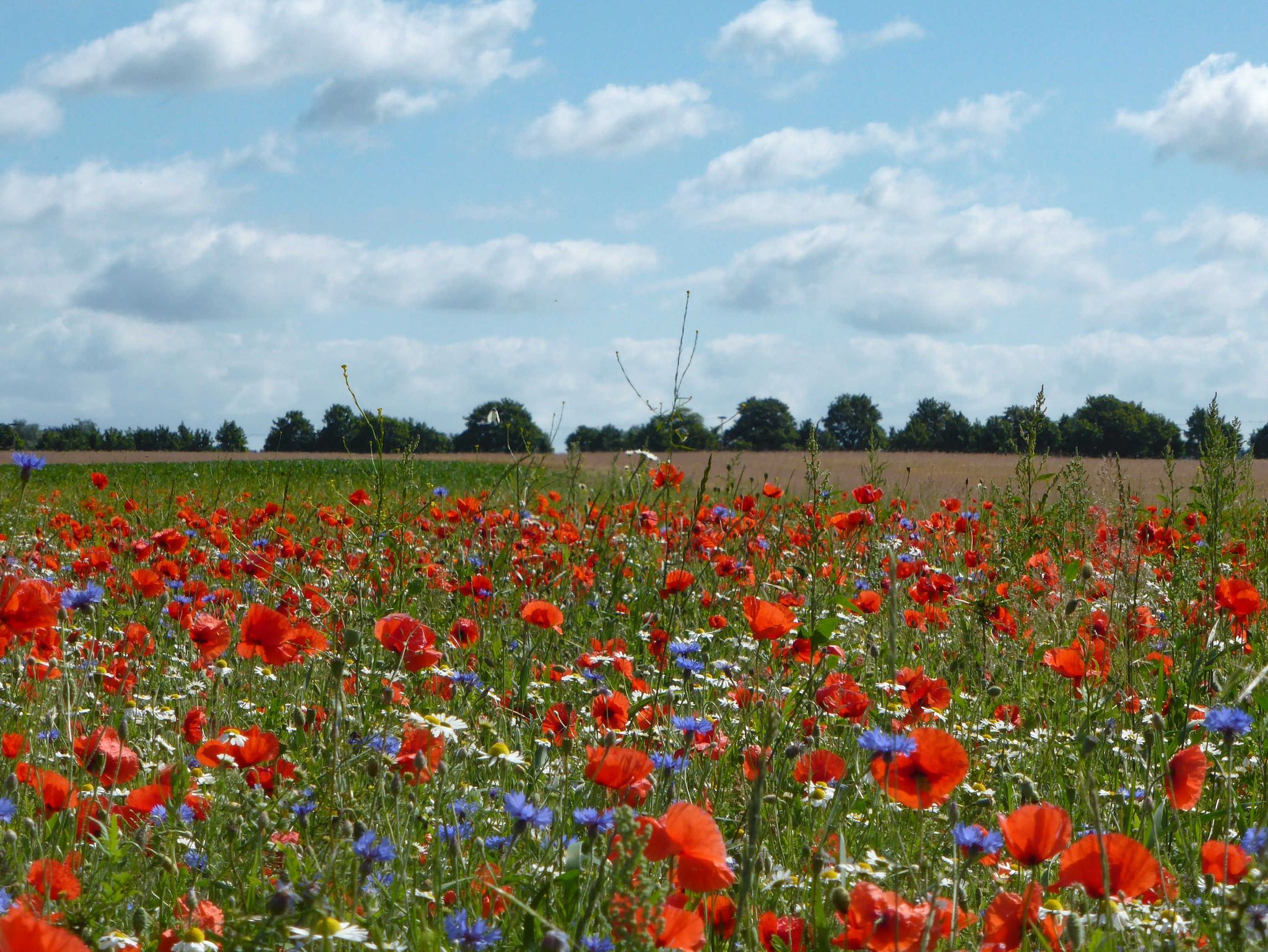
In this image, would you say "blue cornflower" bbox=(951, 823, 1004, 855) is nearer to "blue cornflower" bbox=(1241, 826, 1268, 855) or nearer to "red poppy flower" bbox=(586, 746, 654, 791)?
"blue cornflower" bbox=(1241, 826, 1268, 855)

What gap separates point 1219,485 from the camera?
3352 mm

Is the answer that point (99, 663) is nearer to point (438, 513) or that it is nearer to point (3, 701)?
point (3, 701)

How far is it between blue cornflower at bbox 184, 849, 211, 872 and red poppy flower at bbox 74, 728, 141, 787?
0.66ft

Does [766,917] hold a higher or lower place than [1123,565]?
lower

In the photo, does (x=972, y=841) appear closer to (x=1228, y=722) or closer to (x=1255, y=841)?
(x=1255, y=841)

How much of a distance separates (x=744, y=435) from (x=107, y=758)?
6771cm

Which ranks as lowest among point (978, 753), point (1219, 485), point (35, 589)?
point (978, 753)

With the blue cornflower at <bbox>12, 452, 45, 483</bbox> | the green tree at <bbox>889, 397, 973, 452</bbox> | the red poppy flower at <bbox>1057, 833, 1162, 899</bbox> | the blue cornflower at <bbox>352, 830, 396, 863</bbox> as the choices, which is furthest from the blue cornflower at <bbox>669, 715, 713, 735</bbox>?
the green tree at <bbox>889, 397, 973, 452</bbox>

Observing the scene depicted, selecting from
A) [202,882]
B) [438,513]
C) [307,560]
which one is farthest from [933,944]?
[438,513]

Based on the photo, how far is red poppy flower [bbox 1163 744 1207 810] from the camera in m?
1.88

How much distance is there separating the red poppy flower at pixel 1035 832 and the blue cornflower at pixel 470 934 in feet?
2.35

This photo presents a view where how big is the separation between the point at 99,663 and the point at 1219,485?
3757 mm

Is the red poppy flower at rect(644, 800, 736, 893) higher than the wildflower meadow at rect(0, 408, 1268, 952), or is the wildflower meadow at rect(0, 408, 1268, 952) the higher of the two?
the red poppy flower at rect(644, 800, 736, 893)

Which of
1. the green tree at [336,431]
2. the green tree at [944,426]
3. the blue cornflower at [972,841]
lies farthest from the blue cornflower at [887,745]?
the green tree at [944,426]
